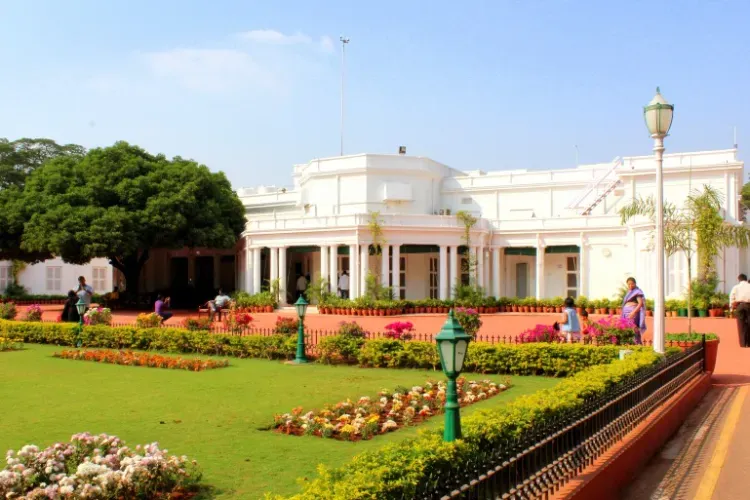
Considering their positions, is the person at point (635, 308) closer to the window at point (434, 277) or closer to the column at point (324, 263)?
the column at point (324, 263)

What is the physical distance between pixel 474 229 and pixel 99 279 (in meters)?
27.3

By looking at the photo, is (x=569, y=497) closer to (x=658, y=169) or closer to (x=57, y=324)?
(x=658, y=169)

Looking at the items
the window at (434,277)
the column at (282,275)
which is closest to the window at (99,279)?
the column at (282,275)

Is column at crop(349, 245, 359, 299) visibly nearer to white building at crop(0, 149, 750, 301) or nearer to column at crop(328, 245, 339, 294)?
white building at crop(0, 149, 750, 301)

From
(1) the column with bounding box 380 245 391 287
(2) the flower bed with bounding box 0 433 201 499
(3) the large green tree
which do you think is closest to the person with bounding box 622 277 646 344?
(2) the flower bed with bounding box 0 433 201 499

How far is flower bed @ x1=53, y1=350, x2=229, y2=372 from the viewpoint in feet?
49.4

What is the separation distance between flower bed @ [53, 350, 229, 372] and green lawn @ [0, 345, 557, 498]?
336mm

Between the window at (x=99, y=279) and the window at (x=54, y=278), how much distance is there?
2.30 metres

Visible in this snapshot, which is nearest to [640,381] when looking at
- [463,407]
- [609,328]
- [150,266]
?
[463,407]

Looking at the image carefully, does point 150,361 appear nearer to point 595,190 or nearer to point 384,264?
point 384,264

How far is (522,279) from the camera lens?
122ft

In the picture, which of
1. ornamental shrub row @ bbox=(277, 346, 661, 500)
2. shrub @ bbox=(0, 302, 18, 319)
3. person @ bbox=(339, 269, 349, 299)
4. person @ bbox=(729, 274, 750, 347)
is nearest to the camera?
ornamental shrub row @ bbox=(277, 346, 661, 500)

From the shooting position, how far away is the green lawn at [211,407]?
730cm

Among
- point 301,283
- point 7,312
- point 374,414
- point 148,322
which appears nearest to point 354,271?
point 301,283
